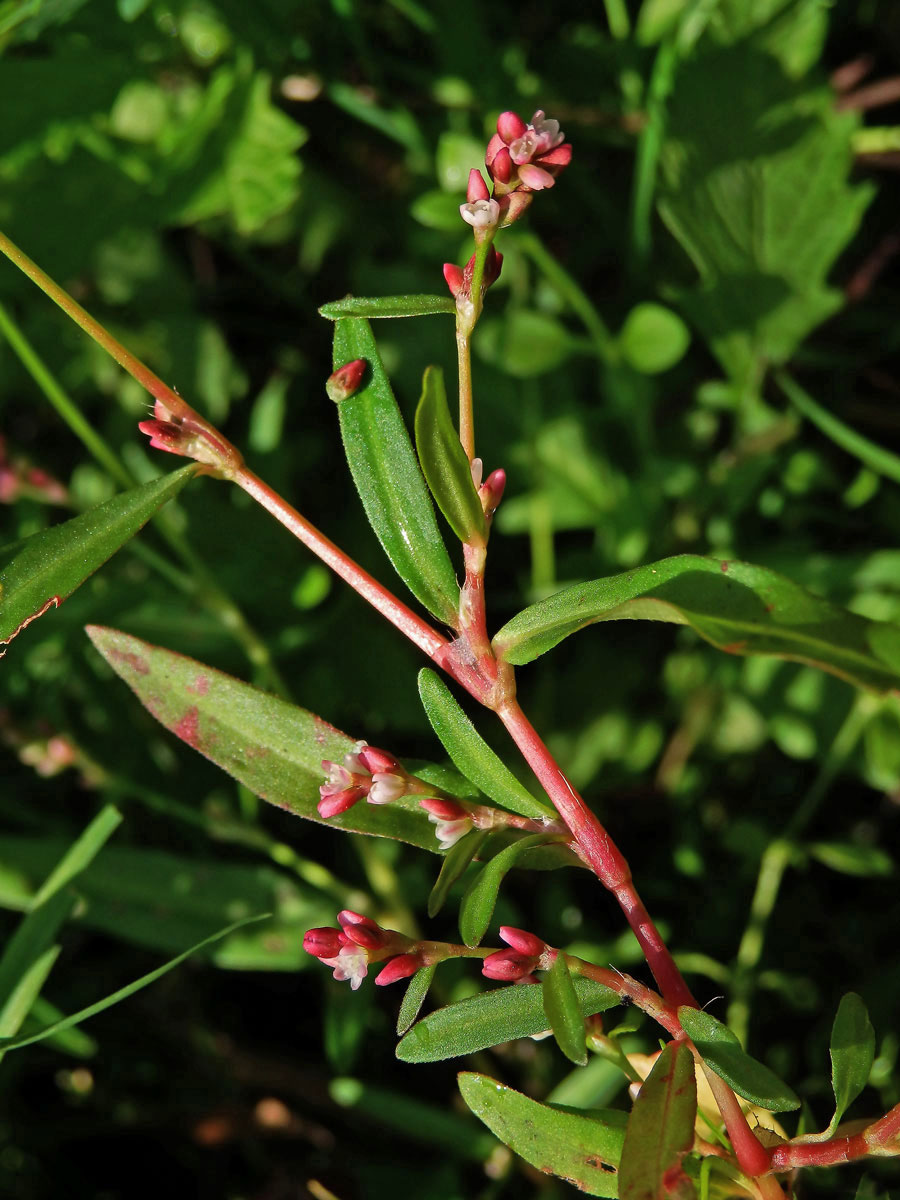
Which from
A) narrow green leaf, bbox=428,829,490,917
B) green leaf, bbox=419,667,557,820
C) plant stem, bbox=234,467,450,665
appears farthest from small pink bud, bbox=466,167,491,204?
narrow green leaf, bbox=428,829,490,917

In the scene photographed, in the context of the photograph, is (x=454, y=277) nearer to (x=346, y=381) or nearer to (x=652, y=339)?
(x=346, y=381)

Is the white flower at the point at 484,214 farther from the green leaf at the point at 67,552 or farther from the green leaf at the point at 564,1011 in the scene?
the green leaf at the point at 564,1011

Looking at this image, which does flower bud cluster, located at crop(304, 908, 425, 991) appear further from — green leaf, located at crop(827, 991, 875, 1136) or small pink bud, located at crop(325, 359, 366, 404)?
small pink bud, located at crop(325, 359, 366, 404)

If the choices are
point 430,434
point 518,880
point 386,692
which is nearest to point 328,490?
point 386,692

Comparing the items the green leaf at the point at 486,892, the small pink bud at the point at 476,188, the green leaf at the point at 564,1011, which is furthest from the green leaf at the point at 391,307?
the green leaf at the point at 564,1011

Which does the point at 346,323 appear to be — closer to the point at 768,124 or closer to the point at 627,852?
the point at 768,124
